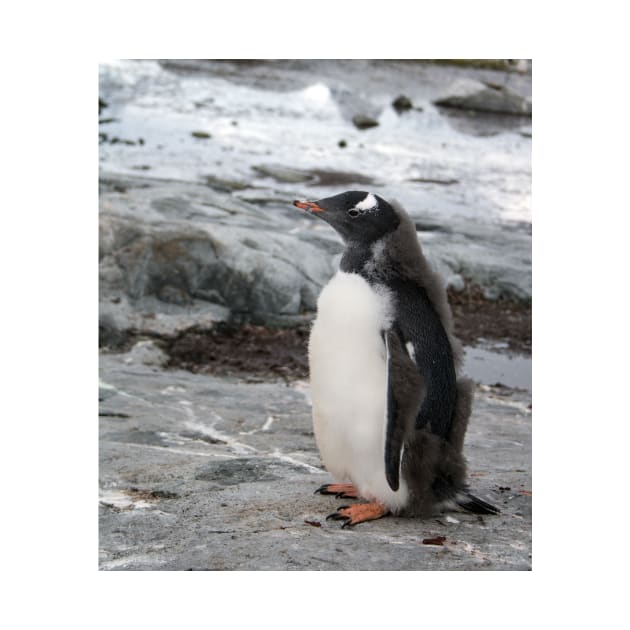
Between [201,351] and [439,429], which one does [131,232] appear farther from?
[439,429]

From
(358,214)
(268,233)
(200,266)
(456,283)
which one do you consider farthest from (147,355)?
(358,214)

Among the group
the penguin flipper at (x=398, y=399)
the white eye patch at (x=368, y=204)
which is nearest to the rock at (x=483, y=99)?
the white eye patch at (x=368, y=204)

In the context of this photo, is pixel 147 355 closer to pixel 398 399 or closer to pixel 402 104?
pixel 402 104

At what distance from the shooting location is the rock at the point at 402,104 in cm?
448

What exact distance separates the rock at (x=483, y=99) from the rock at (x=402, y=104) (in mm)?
160

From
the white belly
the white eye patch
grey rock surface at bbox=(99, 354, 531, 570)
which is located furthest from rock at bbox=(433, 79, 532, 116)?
the white belly

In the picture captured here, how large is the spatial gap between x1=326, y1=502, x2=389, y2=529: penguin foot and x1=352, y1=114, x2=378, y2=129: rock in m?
2.61

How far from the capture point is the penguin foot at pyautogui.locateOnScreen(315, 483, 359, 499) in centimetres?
267

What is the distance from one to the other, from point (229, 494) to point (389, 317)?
32.5 inches

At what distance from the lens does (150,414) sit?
377 cm

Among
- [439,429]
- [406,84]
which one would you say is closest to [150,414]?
[439,429]

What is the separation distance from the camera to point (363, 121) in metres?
4.62

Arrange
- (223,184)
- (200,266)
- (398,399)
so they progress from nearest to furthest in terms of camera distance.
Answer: (398,399)
(200,266)
(223,184)

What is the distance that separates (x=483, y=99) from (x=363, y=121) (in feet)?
2.35
